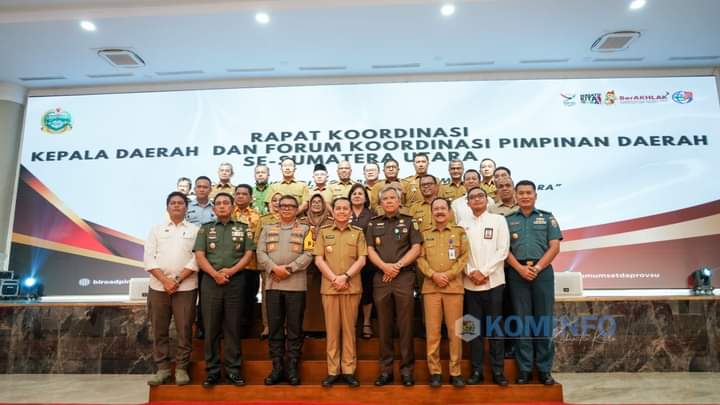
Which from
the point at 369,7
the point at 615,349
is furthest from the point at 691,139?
the point at 369,7

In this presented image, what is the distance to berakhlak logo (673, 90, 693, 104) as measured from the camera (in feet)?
20.7

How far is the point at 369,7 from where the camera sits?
206 inches

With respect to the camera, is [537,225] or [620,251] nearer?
[537,225]

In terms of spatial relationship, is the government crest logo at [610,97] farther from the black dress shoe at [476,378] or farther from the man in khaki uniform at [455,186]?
the black dress shoe at [476,378]

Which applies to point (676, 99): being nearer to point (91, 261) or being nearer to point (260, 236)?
point (260, 236)

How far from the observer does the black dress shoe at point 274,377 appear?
3.30 m

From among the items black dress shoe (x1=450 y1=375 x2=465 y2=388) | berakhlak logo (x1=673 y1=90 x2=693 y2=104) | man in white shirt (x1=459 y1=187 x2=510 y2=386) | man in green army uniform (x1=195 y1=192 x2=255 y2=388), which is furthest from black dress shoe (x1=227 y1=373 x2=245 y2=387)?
berakhlak logo (x1=673 y1=90 x2=693 y2=104)

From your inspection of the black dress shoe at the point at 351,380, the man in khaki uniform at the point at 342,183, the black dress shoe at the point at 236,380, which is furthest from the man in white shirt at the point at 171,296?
the man in khaki uniform at the point at 342,183

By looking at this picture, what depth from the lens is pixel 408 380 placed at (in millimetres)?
3221

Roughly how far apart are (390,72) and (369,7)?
4.75 feet

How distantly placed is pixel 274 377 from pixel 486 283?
1.68m

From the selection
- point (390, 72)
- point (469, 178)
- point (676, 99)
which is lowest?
point (469, 178)

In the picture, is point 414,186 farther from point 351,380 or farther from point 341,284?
point 351,380

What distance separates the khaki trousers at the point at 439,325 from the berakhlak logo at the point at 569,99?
431 centimetres
